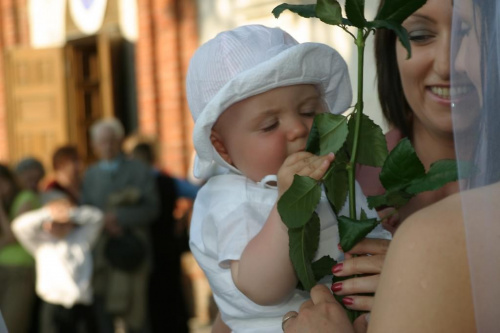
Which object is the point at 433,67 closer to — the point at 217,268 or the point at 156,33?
the point at 217,268

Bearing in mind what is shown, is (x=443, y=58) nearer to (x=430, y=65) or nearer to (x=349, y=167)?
(x=430, y=65)


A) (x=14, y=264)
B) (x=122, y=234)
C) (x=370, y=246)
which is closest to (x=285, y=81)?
(x=370, y=246)

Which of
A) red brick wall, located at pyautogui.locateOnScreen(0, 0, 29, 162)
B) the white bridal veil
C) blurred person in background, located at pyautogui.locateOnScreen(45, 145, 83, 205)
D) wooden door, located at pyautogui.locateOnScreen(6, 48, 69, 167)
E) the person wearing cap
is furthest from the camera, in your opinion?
red brick wall, located at pyautogui.locateOnScreen(0, 0, 29, 162)

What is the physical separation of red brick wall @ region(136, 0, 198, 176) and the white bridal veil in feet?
25.6

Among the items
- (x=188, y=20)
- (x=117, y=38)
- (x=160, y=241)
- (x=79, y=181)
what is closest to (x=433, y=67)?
(x=160, y=241)

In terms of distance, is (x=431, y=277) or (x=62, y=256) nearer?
(x=431, y=277)

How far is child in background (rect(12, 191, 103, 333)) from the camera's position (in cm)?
640

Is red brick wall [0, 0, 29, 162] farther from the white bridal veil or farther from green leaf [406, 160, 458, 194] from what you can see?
the white bridal veil

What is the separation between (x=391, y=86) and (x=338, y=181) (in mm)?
810

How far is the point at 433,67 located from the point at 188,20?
7095mm

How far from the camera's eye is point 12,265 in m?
6.56

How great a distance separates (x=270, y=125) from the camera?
1.98m

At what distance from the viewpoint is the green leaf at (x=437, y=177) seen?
1.45 metres

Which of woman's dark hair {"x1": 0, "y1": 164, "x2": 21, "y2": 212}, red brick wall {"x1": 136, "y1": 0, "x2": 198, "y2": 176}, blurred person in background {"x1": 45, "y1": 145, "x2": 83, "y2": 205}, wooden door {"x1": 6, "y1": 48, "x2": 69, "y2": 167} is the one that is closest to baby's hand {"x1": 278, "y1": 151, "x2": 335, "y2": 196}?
woman's dark hair {"x1": 0, "y1": 164, "x2": 21, "y2": 212}
